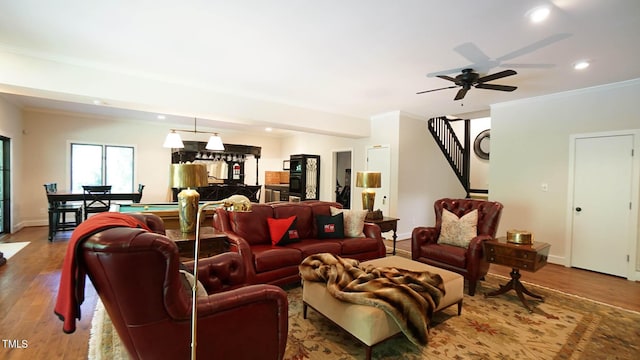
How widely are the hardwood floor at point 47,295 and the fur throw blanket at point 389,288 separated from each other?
184cm

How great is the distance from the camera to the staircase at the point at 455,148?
272 inches

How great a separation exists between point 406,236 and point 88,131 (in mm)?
7748

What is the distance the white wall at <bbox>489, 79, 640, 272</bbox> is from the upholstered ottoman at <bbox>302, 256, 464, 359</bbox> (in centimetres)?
306

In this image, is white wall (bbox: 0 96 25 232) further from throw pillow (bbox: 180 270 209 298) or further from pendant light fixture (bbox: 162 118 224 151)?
throw pillow (bbox: 180 270 209 298)

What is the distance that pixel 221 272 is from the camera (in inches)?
94.0

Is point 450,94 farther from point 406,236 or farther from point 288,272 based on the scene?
point 288,272

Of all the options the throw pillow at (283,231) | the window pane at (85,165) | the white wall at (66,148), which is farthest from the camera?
the window pane at (85,165)

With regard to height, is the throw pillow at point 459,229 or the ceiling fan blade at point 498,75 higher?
the ceiling fan blade at point 498,75

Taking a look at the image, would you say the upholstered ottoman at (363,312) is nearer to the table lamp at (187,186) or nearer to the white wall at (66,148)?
the table lamp at (187,186)

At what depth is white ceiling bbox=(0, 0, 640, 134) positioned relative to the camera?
7.90 feet

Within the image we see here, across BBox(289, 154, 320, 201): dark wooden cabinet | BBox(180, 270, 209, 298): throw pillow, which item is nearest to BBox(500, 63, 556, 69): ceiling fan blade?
BBox(180, 270, 209, 298): throw pillow

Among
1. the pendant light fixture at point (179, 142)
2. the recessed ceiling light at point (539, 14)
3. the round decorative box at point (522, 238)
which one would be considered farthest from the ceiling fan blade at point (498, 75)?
the pendant light fixture at point (179, 142)

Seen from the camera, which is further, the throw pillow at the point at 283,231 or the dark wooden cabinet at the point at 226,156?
the dark wooden cabinet at the point at 226,156

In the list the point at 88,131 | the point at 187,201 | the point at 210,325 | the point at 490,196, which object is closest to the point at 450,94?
the point at 490,196
